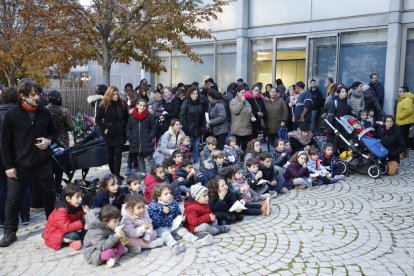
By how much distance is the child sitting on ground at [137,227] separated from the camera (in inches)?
197

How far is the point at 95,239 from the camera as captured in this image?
15.5 ft

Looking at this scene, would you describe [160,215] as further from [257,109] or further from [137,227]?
[257,109]

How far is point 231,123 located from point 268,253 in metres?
5.24

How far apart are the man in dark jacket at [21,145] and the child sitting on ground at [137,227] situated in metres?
1.30

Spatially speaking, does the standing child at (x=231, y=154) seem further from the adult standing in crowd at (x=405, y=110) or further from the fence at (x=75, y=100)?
the fence at (x=75, y=100)

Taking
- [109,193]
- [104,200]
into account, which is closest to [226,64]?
[109,193]

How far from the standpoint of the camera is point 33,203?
6.68m

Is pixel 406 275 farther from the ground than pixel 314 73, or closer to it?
closer to it

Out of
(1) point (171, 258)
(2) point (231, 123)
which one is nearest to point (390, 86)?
(2) point (231, 123)

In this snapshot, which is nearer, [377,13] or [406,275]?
[406,275]

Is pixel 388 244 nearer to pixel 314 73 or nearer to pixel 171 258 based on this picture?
pixel 171 258

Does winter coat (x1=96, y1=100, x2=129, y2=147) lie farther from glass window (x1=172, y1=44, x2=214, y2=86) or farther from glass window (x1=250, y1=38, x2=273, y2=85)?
glass window (x1=172, y1=44, x2=214, y2=86)

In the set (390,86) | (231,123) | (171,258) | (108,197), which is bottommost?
(171,258)

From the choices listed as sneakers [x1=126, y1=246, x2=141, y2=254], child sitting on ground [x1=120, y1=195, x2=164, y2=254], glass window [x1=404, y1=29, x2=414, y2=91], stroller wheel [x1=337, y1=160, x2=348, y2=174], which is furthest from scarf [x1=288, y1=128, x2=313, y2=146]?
sneakers [x1=126, y1=246, x2=141, y2=254]
